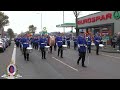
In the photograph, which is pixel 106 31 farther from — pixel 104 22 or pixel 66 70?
pixel 66 70

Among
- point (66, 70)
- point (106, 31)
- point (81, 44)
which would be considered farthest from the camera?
point (106, 31)

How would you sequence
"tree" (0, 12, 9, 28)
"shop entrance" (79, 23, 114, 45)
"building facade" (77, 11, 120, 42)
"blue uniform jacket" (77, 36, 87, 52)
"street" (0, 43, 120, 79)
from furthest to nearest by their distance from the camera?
"tree" (0, 12, 9, 28)
"building facade" (77, 11, 120, 42)
"shop entrance" (79, 23, 114, 45)
"blue uniform jacket" (77, 36, 87, 52)
"street" (0, 43, 120, 79)

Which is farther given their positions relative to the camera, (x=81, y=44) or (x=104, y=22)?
(x=104, y=22)

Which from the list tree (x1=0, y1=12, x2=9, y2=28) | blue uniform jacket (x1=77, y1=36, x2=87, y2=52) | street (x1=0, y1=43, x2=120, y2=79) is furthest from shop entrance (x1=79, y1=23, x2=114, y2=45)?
tree (x1=0, y1=12, x2=9, y2=28)

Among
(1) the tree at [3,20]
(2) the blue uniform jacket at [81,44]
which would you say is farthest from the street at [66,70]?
(1) the tree at [3,20]

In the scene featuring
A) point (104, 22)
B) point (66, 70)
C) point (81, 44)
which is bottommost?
point (66, 70)

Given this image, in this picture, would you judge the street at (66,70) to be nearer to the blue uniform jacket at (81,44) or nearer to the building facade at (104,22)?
the blue uniform jacket at (81,44)

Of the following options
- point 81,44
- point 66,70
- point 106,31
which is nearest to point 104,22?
point 106,31

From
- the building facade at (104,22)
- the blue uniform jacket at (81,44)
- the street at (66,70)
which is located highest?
the building facade at (104,22)

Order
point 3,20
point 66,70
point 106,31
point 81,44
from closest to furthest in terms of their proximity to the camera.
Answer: point 66,70, point 81,44, point 106,31, point 3,20

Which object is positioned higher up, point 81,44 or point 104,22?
point 104,22

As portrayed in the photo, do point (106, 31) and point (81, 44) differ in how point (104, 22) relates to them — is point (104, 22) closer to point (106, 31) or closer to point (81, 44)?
point (106, 31)

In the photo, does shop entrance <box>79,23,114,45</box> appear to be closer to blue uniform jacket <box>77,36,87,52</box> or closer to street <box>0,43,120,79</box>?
street <box>0,43,120,79</box>
